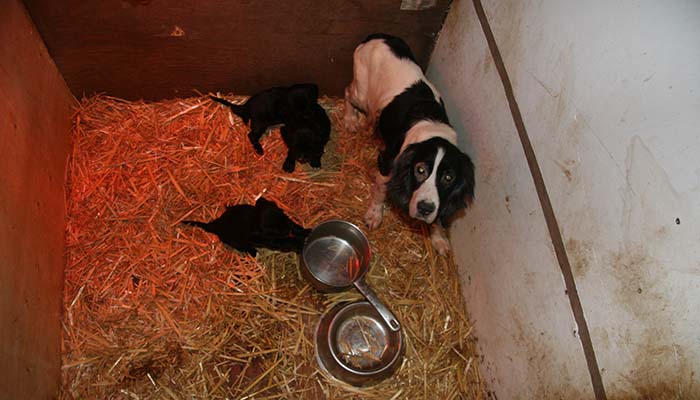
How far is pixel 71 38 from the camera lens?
325cm

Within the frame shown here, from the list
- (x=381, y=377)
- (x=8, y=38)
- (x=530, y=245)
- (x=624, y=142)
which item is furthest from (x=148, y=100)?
(x=624, y=142)

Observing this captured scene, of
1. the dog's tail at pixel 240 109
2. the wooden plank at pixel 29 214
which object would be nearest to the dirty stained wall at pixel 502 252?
the dog's tail at pixel 240 109

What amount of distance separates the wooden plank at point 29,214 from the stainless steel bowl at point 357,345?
5.35 feet

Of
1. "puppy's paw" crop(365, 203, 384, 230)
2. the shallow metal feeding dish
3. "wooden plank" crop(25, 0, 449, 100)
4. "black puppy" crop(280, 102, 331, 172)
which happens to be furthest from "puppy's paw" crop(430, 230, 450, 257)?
"wooden plank" crop(25, 0, 449, 100)

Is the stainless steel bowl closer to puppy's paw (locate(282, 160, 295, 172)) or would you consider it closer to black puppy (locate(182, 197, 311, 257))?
black puppy (locate(182, 197, 311, 257))

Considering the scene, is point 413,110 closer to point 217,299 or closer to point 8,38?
point 217,299

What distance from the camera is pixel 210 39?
345cm

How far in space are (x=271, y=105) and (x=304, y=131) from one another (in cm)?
36

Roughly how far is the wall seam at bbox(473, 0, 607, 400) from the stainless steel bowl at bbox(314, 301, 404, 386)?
124cm

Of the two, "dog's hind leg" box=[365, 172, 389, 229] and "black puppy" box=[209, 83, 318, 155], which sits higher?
"black puppy" box=[209, 83, 318, 155]

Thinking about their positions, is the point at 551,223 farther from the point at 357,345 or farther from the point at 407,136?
the point at 357,345

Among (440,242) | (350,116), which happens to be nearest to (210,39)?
(350,116)

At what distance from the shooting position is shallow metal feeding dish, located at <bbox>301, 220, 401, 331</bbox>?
3.25m

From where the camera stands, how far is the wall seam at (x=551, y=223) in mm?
2012
